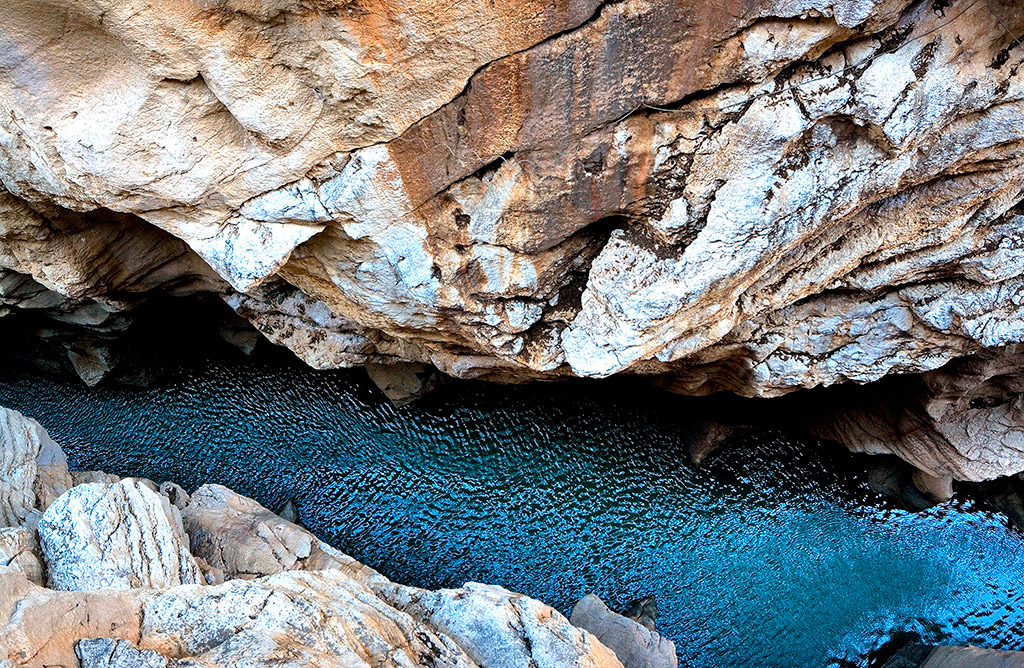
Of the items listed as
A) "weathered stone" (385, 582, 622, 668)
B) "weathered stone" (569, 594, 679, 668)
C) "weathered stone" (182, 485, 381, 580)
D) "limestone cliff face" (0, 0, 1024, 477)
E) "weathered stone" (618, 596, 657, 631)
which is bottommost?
"weathered stone" (618, 596, 657, 631)

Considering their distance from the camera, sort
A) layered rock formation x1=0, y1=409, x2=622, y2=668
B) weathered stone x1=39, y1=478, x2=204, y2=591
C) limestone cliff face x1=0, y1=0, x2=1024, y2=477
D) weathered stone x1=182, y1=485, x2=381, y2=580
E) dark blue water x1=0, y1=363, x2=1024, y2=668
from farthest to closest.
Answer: dark blue water x1=0, y1=363, x2=1024, y2=668
weathered stone x1=182, y1=485, x2=381, y2=580
weathered stone x1=39, y1=478, x2=204, y2=591
limestone cliff face x1=0, y1=0, x2=1024, y2=477
layered rock formation x1=0, y1=409, x2=622, y2=668

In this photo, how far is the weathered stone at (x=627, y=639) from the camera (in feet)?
26.3

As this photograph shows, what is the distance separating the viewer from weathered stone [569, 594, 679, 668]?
8016 millimetres

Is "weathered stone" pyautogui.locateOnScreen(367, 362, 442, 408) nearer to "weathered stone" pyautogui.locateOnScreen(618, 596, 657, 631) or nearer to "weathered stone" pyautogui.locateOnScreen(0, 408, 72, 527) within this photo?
"weathered stone" pyautogui.locateOnScreen(0, 408, 72, 527)

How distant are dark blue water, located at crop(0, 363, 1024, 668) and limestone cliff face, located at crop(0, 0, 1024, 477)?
3.52 m

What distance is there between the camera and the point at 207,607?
512 cm

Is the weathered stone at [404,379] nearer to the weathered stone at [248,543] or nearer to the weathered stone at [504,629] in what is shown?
the weathered stone at [248,543]

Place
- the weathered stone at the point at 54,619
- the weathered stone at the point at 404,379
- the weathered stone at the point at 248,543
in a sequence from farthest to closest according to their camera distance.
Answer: the weathered stone at the point at 404,379, the weathered stone at the point at 248,543, the weathered stone at the point at 54,619

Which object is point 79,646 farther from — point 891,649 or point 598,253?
point 891,649

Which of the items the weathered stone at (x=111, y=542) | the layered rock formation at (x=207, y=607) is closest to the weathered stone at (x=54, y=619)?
the layered rock formation at (x=207, y=607)

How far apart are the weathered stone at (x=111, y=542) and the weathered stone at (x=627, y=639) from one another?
4.69 metres

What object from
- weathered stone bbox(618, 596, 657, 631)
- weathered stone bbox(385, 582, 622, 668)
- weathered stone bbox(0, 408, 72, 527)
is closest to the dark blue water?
weathered stone bbox(618, 596, 657, 631)

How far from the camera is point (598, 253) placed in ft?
23.2

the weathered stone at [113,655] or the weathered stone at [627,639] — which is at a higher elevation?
the weathered stone at [113,655]
